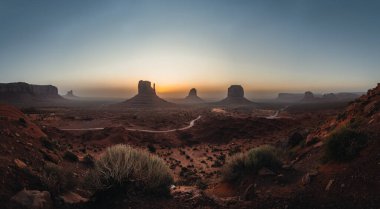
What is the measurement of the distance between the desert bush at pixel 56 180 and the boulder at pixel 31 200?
2.29 ft

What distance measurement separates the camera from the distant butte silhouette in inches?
6235

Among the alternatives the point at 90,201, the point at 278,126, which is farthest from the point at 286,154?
the point at 278,126

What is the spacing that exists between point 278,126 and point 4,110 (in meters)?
39.5

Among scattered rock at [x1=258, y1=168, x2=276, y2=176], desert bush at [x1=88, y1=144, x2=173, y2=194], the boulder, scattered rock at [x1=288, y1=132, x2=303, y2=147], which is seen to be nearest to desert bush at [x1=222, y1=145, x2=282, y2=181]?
scattered rock at [x1=258, y1=168, x2=276, y2=176]

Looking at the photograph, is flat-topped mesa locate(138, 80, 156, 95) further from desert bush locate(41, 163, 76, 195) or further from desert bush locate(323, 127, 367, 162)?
desert bush locate(323, 127, 367, 162)

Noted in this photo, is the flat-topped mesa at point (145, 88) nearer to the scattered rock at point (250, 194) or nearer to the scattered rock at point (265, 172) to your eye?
the scattered rock at point (265, 172)

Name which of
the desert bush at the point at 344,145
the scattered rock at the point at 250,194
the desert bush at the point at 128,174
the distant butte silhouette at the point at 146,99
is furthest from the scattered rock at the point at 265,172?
Answer: the distant butte silhouette at the point at 146,99

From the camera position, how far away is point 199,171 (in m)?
22.1

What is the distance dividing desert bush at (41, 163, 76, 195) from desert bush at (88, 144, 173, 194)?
2.95ft

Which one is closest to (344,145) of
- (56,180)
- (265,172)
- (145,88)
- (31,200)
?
(265,172)

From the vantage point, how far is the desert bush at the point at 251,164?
40.2ft

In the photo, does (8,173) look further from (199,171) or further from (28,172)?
(199,171)

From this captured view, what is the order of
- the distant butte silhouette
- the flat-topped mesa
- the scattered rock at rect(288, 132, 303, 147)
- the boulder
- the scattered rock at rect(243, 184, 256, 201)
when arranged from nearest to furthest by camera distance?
the boulder → the scattered rock at rect(243, 184, 256, 201) → the scattered rock at rect(288, 132, 303, 147) → the distant butte silhouette → the flat-topped mesa

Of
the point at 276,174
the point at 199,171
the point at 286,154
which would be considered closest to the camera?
the point at 276,174
